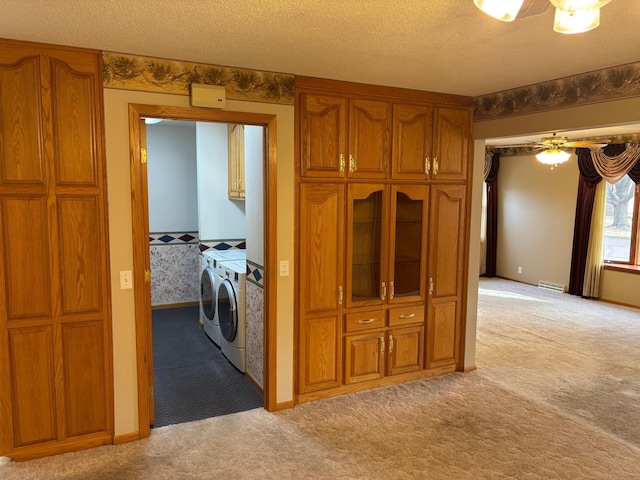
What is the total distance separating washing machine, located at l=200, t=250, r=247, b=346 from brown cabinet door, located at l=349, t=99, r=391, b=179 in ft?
5.85

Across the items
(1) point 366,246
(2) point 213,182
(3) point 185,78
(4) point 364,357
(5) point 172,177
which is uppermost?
(3) point 185,78

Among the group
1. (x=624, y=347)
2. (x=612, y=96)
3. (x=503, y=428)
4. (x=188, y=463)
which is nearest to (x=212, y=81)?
(x=188, y=463)

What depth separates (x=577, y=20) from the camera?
145 cm

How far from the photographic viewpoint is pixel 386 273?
3.72 metres

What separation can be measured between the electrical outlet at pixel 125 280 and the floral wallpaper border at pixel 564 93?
9.81 feet

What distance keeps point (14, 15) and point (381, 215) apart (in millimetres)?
2579

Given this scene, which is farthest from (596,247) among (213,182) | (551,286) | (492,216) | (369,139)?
(213,182)

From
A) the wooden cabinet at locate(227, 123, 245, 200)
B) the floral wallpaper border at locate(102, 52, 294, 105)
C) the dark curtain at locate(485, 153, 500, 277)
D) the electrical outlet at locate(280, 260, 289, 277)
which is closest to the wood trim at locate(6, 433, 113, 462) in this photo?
the electrical outlet at locate(280, 260, 289, 277)

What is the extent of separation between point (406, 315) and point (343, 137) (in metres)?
1.56

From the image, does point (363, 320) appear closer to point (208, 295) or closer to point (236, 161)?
point (208, 295)

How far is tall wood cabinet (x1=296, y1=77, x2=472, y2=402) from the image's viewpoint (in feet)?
11.1

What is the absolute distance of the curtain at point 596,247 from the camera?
7.00 m

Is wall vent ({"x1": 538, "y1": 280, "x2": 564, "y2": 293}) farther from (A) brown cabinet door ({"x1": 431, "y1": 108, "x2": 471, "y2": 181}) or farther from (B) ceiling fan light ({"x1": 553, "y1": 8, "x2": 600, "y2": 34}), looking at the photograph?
(B) ceiling fan light ({"x1": 553, "y1": 8, "x2": 600, "y2": 34})

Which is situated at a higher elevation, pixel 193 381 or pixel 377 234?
pixel 377 234
